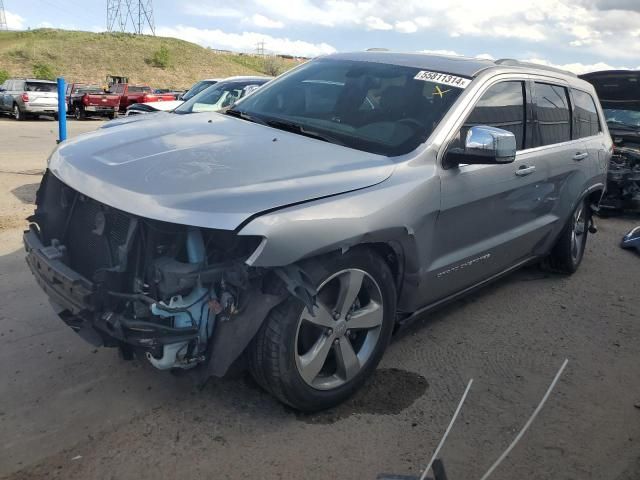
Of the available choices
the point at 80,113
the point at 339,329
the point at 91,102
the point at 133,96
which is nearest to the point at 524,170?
the point at 339,329

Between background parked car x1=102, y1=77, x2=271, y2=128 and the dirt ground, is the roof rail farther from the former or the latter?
background parked car x1=102, y1=77, x2=271, y2=128

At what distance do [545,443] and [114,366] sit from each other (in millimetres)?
2446

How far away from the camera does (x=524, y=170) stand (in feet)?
13.9

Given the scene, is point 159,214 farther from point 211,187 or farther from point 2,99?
point 2,99

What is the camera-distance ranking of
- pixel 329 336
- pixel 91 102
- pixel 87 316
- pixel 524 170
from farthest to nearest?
pixel 91 102 < pixel 524 170 < pixel 329 336 < pixel 87 316

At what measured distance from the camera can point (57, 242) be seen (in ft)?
10.7

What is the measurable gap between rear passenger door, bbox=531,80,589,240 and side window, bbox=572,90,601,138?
0.10 m

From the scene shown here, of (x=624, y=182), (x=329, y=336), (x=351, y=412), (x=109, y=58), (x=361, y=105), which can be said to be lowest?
(x=351, y=412)

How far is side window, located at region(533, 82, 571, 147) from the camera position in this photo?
4555 mm

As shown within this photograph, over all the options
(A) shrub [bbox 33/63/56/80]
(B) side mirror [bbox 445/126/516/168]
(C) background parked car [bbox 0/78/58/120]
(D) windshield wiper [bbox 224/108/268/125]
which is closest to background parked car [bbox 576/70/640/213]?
(B) side mirror [bbox 445/126/516/168]

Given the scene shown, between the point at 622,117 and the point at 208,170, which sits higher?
the point at 622,117

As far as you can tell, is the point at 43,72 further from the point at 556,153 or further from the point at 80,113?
the point at 556,153

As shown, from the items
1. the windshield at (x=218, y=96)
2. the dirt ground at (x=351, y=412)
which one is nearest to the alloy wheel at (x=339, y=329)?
the dirt ground at (x=351, y=412)

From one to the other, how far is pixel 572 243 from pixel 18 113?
23562 mm
